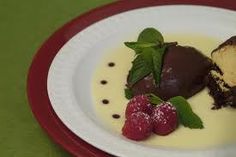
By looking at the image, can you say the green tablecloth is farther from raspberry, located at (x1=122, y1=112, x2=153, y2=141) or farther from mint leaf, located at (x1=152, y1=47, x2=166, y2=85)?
mint leaf, located at (x1=152, y1=47, x2=166, y2=85)

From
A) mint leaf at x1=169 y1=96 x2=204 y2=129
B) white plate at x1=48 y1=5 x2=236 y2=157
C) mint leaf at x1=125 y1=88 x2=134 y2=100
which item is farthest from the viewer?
mint leaf at x1=125 y1=88 x2=134 y2=100

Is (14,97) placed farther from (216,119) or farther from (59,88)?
(216,119)

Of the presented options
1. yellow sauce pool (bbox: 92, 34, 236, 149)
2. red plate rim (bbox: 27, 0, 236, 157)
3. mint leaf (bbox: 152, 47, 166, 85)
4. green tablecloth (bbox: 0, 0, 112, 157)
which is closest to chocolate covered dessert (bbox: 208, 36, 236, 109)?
yellow sauce pool (bbox: 92, 34, 236, 149)

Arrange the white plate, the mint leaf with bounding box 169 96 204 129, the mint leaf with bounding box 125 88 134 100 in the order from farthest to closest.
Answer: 1. the mint leaf with bounding box 125 88 134 100
2. the mint leaf with bounding box 169 96 204 129
3. the white plate

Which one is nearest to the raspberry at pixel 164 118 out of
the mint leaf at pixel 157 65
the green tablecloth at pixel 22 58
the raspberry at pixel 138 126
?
the raspberry at pixel 138 126

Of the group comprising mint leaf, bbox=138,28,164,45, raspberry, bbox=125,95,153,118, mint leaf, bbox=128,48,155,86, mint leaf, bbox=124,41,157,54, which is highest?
mint leaf, bbox=138,28,164,45

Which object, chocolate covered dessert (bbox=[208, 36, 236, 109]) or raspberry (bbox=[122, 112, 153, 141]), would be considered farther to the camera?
chocolate covered dessert (bbox=[208, 36, 236, 109])

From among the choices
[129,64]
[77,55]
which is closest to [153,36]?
[129,64]

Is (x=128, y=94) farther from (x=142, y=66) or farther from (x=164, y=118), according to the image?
(x=164, y=118)
